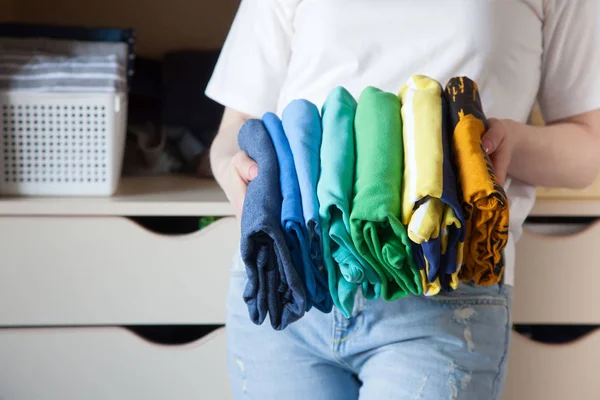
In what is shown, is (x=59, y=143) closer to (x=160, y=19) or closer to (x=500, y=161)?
(x=160, y=19)

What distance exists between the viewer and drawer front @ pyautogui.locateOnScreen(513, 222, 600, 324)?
117 cm

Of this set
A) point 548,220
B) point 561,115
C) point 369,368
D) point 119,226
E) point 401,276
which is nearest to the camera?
point 401,276

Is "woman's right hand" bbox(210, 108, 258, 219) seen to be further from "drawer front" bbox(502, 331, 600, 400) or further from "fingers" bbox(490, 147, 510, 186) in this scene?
"drawer front" bbox(502, 331, 600, 400)

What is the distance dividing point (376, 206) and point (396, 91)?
0.27 m

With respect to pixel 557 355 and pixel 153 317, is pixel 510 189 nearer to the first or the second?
pixel 557 355

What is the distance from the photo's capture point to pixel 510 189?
0.85 m

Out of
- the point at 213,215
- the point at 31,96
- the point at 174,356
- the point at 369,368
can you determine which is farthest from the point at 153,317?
the point at 369,368

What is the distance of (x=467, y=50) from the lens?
795 millimetres

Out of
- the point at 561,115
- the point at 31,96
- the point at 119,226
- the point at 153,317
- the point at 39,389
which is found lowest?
the point at 39,389

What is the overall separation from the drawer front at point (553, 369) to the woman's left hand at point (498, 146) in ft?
1.98

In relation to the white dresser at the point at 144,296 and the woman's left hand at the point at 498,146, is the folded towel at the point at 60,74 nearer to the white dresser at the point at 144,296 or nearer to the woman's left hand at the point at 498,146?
the white dresser at the point at 144,296

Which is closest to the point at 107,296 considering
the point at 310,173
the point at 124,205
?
the point at 124,205

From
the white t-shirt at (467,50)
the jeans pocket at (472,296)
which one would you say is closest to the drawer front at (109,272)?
the white t-shirt at (467,50)

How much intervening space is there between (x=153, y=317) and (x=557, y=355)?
0.68m
